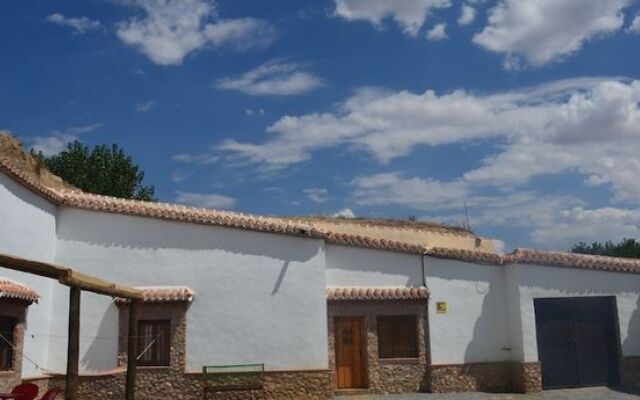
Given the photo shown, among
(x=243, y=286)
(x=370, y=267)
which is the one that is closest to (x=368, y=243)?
(x=370, y=267)

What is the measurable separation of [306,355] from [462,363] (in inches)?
153

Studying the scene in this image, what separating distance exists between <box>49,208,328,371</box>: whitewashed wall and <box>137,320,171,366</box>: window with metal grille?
542 mm

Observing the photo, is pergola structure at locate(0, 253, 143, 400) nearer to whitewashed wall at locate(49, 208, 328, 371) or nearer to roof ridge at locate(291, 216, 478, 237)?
whitewashed wall at locate(49, 208, 328, 371)

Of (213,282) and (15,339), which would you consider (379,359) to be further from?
(15,339)

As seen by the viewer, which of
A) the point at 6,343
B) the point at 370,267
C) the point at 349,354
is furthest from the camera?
the point at 370,267

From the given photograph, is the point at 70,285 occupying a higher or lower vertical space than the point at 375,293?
lower

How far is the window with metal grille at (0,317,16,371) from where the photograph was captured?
1390 cm

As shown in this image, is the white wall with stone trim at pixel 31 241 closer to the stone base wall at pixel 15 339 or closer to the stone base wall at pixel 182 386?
the stone base wall at pixel 15 339

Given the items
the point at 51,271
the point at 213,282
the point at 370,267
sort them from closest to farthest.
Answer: the point at 51,271, the point at 213,282, the point at 370,267

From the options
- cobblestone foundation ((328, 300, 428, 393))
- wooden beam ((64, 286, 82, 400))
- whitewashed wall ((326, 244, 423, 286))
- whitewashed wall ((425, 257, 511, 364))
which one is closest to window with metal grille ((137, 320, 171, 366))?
cobblestone foundation ((328, 300, 428, 393))

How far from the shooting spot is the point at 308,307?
1662cm

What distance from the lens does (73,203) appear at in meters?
16.4

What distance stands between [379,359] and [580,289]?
17.3 feet

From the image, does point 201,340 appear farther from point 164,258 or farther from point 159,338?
point 164,258
